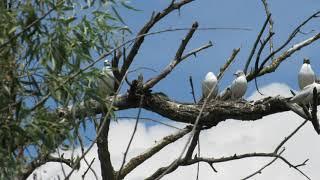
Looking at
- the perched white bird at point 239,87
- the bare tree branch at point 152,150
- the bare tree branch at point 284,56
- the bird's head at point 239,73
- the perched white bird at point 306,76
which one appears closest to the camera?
the bare tree branch at point 152,150

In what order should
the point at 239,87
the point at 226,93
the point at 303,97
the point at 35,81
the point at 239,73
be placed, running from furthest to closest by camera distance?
the point at 239,73
the point at 239,87
the point at 226,93
the point at 303,97
the point at 35,81

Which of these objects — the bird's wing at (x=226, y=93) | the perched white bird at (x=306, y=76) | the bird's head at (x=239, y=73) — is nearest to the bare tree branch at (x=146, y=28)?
the bird's wing at (x=226, y=93)

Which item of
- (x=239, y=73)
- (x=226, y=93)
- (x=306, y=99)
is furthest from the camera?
(x=239, y=73)

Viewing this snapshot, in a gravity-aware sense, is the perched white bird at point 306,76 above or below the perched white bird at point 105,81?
above

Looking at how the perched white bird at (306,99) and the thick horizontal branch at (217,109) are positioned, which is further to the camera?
the thick horizontal branch at (217,109)

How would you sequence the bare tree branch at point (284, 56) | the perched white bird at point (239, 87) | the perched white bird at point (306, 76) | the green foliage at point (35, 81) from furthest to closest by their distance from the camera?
the perched white bird at point (306, 76) < the perched white bird at point (239, 87) < the bare tree branch at point (284, 56) < the green foliage at point (35, 81)

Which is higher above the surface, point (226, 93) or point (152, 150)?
point (226, 93)

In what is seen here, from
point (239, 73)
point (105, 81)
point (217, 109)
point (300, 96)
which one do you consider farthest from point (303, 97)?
point (239, 73)

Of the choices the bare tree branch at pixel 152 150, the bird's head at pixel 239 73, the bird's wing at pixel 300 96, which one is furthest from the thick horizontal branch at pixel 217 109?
the bird's head at pixel 239 73

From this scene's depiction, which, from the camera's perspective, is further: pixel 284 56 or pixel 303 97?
pixel 284 56

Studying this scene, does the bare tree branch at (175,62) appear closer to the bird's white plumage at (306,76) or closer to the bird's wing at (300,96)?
the bird's wing at (300,96)

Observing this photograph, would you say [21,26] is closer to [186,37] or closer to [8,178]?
[8,178]

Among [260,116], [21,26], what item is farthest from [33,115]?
[260,116]

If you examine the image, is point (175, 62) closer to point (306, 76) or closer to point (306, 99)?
point (306, 99)
